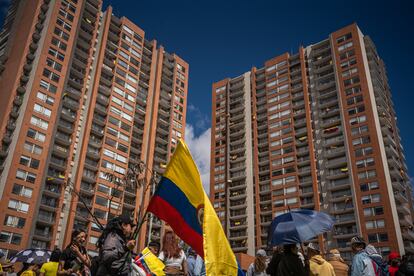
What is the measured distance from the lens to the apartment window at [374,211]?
5917 cm

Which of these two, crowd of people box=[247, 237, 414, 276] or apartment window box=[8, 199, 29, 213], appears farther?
apartment window box=[8, 199, 29, 213]

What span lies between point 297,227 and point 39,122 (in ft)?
193

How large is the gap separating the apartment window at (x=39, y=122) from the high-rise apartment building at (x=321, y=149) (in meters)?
28.0

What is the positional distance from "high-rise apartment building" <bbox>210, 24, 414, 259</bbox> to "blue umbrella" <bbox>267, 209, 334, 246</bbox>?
5218 centimetres

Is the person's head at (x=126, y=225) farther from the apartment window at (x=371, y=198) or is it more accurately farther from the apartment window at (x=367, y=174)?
the apartment window at (x=367, y=174)

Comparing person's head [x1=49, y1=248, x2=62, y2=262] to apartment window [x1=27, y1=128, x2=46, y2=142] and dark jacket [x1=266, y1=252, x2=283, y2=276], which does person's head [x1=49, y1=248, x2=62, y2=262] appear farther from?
apartment window [x1=27, y1=128, x2=46, y2=142]

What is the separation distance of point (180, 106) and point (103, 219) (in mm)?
33905

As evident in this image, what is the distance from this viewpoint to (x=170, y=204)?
229 inches

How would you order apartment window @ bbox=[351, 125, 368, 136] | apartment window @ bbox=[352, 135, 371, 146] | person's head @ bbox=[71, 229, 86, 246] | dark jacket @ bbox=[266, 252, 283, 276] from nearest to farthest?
dark jacket @ bbox=[266, 252, 283, 276] < person's head @ bbox=[71, 229, 86, 246] < apartment window @ bbox=[352, 135, 371, 146] < apartment window @ bbox=[351, 125, 368, 136]

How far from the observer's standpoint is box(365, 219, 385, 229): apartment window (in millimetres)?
58312

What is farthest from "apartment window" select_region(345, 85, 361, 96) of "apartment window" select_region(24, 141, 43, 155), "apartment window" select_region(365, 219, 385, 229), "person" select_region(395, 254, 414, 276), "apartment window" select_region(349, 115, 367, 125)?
"person" select_region(395, 254, 414, 276)

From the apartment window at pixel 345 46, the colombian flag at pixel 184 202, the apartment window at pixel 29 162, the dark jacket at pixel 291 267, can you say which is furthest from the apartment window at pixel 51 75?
the dark jacket at pixel 291 267

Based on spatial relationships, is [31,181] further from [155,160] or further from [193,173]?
[193,173]

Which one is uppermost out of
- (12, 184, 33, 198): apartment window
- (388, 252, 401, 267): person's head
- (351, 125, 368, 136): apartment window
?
(351, 125, 368, 136): apartment window
